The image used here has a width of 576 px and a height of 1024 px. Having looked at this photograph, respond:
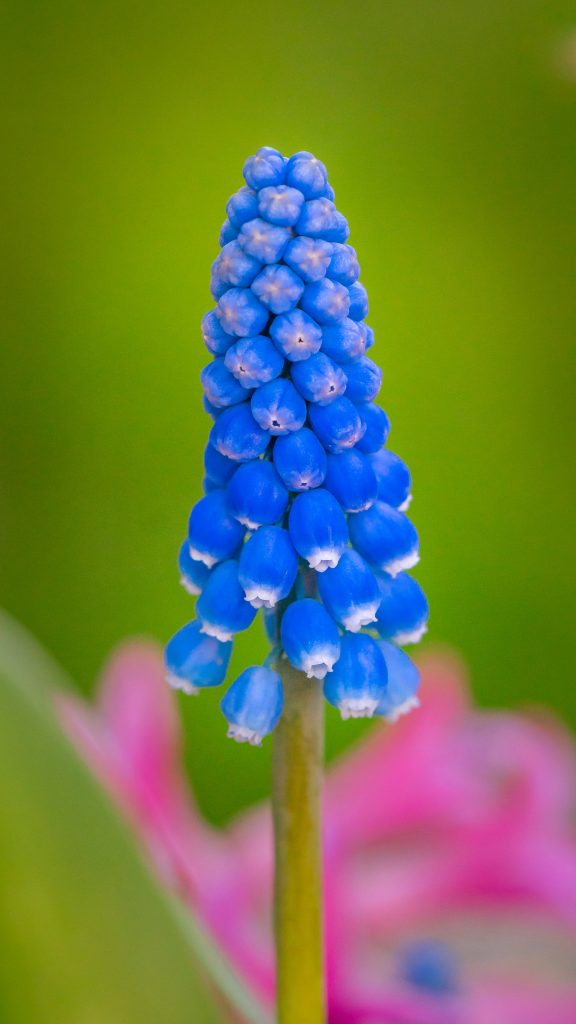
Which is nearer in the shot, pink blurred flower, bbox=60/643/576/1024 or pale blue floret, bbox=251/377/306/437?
pale blue floret, bbox=251/377/306/437

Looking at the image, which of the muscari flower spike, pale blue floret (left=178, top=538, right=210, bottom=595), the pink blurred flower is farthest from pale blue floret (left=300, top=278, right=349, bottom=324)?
the pink blurred flower

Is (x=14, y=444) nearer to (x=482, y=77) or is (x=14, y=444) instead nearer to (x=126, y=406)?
(x=126, y=406)

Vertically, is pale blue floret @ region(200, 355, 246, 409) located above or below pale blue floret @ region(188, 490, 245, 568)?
above

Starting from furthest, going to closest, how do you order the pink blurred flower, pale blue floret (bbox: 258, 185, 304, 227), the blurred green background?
the blurred green background → the pink blurred flower → pale blue floret (bbox: 258, 185, 304, 227)

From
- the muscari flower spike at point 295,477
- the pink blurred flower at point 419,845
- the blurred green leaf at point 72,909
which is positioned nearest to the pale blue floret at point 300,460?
the muscari flower spike at point 295,477

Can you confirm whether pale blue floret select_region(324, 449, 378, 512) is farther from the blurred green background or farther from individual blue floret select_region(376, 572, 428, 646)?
the blurred green background

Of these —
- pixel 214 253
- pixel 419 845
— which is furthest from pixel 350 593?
pixel 214 253

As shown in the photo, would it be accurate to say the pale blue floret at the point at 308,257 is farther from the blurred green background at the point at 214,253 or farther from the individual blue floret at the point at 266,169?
the blurred green background at the point at 214,253

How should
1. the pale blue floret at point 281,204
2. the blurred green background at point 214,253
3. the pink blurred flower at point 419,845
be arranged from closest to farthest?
the pale blue floret at point 281,204 → the pink blurred flower at point 419,845 → the blurred green background at point 214,253
